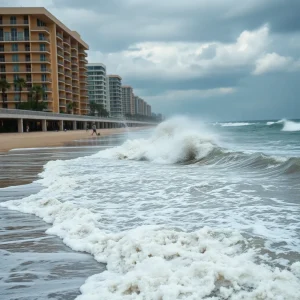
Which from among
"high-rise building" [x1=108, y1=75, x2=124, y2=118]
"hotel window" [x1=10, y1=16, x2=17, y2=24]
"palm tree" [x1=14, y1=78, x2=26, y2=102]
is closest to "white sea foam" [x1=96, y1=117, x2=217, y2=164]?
"palm tree" [x1=14, y1=78, x2=26, y2=102]

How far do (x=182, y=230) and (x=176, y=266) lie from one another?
123 centimetres

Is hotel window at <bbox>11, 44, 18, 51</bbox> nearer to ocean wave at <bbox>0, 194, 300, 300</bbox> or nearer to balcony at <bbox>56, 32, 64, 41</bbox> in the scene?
balcony at <bbox>56, 32, 64, 41</bbox>

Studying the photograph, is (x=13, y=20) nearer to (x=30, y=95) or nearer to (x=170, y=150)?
(x=30, y=95)

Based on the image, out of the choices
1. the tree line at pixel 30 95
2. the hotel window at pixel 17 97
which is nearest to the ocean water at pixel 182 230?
Result: the tree line at pixel 30 95

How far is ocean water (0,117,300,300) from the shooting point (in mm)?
3252

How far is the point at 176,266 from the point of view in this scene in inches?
144

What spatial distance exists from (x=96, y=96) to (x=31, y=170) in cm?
13780

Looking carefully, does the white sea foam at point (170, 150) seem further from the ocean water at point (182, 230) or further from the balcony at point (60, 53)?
the balcony at point (60, 53)

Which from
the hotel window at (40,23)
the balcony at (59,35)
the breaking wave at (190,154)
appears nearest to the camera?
the breaking wave at (190,154)

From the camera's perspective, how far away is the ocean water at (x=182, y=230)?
325 centimetres

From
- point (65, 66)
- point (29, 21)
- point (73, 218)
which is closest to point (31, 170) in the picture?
point (73, 218)

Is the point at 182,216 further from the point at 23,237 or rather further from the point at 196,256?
the point at 23,237

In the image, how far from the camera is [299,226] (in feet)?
16.3

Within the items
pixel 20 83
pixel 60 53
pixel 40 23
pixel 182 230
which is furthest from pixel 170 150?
pixel 60 53
